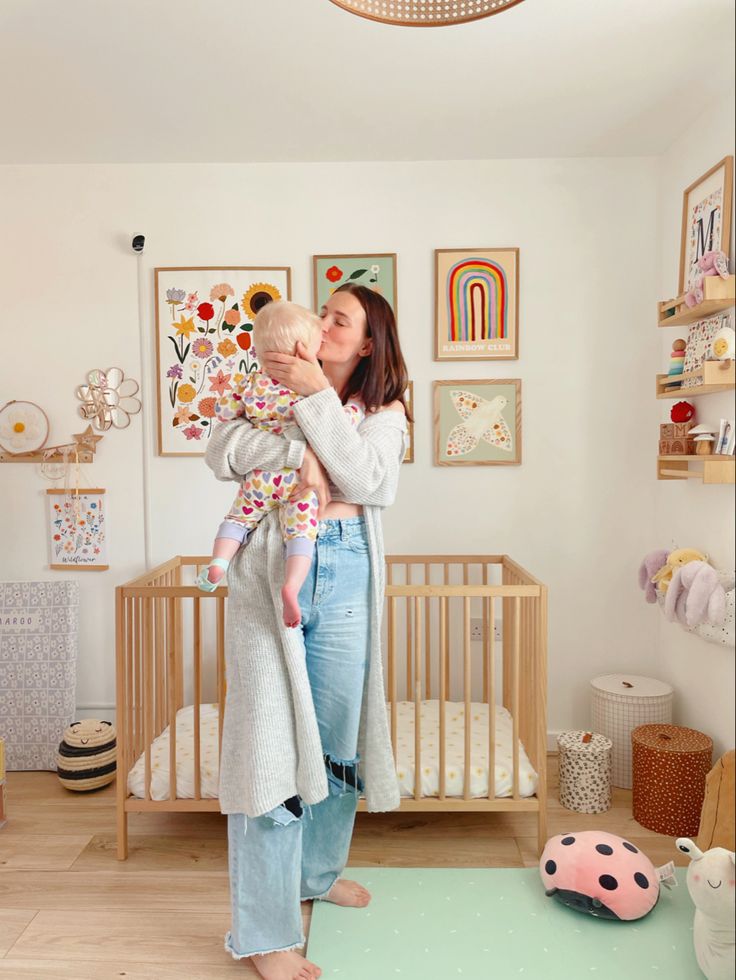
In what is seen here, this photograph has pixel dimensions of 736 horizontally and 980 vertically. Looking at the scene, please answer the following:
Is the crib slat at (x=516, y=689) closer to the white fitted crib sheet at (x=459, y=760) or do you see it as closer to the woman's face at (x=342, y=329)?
the white fitted crib sheet at (x=459, y=760)

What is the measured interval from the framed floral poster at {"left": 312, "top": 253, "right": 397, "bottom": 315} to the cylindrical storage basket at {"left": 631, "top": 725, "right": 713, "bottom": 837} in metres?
1.83

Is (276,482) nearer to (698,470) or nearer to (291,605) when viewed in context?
(291,605)

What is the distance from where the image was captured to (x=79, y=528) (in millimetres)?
3027

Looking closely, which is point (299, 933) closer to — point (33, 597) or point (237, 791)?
point (237, 791)

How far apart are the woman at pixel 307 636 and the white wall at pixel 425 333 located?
1229mm

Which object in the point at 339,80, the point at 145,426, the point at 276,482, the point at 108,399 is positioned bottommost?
the point at 276,482

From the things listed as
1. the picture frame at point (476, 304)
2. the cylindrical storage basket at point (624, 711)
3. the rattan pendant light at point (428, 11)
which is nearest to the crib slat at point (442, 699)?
the cylindrical storage basket at point (624, 711)

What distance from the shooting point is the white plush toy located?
1.60 m

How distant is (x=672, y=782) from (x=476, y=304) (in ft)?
5.79

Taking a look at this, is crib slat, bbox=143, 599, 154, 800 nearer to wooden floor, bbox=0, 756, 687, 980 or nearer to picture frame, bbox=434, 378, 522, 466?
wooden floor, bbox=0, 756, 687, 980

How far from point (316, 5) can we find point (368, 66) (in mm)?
345

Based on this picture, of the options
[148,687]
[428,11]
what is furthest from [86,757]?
[428,11]

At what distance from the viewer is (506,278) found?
2947 mm

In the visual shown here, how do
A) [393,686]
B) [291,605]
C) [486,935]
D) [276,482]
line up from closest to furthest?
[291,605]
[276,482]
[486,935]
[393,686]
